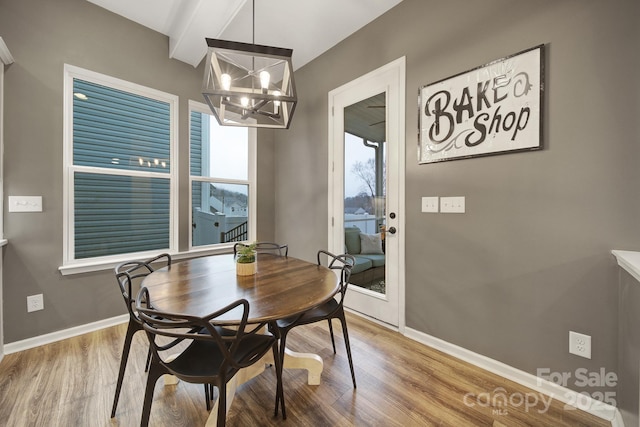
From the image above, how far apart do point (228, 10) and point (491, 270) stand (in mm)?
3058

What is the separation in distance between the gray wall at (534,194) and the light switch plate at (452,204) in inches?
1.6

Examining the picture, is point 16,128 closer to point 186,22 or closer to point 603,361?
point 186,22

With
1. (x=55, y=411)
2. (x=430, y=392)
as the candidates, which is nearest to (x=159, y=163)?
(x=55, y=411)

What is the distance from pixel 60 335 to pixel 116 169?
5.09ft

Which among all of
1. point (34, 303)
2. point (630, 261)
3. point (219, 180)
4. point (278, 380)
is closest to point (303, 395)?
point (278, 380)

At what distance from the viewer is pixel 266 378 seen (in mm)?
1700

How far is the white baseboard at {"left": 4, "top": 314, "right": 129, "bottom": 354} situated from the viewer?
1.97 m

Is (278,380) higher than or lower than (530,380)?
higher

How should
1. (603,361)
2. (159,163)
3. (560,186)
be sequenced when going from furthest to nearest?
1. (159,163)
2. (560,186)
3. (603,361)

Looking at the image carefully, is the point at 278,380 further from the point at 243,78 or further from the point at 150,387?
the point at 243,78

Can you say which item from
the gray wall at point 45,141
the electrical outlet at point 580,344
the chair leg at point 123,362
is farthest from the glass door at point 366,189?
the gray wall at point 45,141

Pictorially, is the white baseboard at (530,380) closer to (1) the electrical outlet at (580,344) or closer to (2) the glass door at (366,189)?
(1) the electrical outlet at (580,344)

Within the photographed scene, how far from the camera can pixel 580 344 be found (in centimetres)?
146

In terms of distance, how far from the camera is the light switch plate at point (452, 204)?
1.91 m
